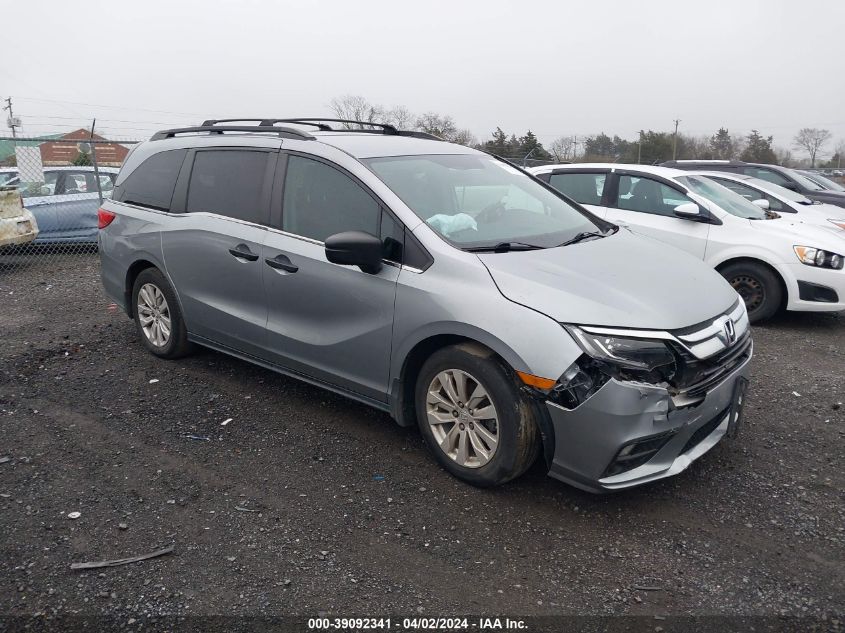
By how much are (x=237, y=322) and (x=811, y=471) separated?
3.61 metres

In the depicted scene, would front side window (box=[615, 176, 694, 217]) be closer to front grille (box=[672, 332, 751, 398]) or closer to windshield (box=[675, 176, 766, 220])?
windshield (box=[675, 176, 766, 220])

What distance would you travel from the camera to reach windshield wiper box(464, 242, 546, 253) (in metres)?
3.68

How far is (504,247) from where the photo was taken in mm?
3760

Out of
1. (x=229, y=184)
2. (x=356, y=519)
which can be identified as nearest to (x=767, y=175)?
(x=229, y=184)

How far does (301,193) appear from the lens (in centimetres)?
433

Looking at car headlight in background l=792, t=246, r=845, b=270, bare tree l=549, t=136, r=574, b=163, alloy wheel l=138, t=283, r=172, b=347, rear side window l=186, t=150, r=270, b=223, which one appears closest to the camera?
rear side window l=186, t=150, r=270, b=223

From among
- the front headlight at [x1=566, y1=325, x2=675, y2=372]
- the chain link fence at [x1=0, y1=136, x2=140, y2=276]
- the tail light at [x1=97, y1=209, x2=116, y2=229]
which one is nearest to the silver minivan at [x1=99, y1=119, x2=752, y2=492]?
the front headlight at [x1=566, y1=325, x2=675, y2=372]

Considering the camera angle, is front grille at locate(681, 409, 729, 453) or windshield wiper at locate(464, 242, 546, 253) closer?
front grille at locate(681, 409, 729, 453)

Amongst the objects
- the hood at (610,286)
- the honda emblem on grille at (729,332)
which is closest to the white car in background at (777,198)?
Answer: the hood at (610,286)

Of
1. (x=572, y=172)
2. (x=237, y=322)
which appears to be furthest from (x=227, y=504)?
(x=572, y=172)

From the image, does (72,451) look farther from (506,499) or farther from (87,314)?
(87,314)

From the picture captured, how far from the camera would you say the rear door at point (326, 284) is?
384 centimetres

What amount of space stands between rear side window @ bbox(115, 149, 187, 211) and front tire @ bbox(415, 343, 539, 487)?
2.78 meters

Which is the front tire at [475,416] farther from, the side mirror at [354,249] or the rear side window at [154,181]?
the rear side window at [154,181]
